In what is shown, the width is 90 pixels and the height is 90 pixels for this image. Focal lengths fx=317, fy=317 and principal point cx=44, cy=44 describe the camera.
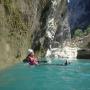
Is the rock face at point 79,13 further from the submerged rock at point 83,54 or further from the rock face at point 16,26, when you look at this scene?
the rock face at point 16,26

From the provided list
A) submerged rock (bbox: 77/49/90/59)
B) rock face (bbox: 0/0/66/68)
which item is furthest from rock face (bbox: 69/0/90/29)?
rock face (bbox: 0/0/66/68)

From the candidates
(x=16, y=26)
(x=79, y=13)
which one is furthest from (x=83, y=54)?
(x=79, y=13)

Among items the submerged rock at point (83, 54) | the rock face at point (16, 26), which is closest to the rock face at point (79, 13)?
the submerged rock at point (83, 54)

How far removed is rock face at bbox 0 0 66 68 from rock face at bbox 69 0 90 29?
253ft

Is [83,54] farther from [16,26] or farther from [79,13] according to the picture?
[79,13]

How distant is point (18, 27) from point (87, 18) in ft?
283

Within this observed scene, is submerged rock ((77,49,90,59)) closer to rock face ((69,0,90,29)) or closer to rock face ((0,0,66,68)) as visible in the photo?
rock face ((0,0,66,68))

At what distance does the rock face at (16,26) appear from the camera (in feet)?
81.8

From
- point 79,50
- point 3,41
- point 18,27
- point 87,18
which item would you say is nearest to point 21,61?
point 18,27

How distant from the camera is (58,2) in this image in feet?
146

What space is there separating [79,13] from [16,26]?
92.0 m

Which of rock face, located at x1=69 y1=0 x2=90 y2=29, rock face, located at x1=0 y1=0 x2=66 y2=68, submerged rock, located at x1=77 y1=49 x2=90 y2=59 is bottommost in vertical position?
submerged rock, located at x1=77 y1=49 x2=90 y2=59

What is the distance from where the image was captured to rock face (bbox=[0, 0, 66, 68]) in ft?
81.8

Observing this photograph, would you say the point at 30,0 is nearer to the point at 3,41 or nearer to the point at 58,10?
the point at 3,41
